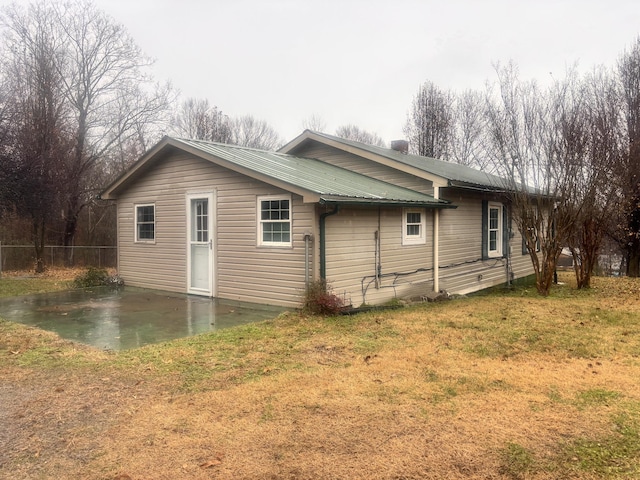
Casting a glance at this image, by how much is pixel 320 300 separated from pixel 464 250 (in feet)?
20.5

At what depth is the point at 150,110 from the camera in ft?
78.6

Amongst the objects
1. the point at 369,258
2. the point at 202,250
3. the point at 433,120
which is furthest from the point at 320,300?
the point at 433,120

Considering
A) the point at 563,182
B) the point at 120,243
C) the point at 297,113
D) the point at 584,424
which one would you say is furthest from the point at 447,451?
the point at 297,113

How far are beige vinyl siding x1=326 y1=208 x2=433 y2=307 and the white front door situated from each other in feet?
9.93

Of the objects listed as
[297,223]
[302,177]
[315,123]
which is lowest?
[297,223]

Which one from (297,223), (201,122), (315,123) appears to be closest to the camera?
(297,223)

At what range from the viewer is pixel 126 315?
886 cm

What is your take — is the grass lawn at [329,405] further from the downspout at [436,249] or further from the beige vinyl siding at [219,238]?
the downspout at [436,249]

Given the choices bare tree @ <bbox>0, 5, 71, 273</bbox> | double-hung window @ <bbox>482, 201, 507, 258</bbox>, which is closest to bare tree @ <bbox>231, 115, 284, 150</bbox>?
bare tree @ <bbox>0, 5, 71, 273</bbox>

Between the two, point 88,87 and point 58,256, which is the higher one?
point 88,87

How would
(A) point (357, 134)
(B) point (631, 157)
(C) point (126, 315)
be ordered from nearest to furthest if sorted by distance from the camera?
1. (C) point (126, 315)
2. (B) point (631, 157)
3. (A) point (357, 134)

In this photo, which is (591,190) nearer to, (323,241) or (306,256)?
(323,241)

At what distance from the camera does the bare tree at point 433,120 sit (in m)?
31.1

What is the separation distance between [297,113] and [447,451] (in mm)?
38269
